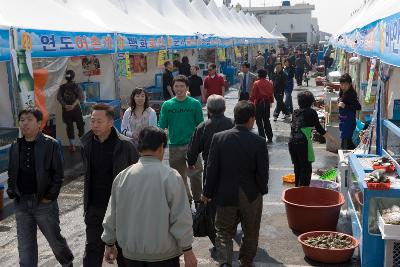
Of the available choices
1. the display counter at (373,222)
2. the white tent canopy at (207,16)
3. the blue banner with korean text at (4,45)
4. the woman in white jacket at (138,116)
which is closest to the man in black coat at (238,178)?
the display counter at (373,222)

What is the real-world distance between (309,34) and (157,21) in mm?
62681

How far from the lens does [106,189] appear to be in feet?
13.9

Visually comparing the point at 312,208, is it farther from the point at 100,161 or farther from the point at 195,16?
the point at 195,16

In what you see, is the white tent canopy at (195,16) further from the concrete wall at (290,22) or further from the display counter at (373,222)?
the concrete wall at (290,22)

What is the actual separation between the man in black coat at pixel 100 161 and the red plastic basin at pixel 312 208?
8.76ft

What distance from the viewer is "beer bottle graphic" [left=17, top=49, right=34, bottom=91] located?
7691 mm

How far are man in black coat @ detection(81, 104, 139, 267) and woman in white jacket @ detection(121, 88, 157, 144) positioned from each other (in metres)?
2.04

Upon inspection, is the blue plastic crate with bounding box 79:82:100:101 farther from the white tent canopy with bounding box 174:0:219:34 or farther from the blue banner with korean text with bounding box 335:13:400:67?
the white tent canopy with bounding box 174:0:219:34

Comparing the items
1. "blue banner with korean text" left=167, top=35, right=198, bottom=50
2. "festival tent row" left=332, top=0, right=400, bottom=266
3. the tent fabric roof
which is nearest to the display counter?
"festival tent row" left=332, top=0, right=400, bottom=266

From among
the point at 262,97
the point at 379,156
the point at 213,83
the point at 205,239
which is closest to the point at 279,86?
the point at 213,83

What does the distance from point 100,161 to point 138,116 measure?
7.31 ft

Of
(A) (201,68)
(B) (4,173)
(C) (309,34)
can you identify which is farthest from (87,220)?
(C) (309,34)

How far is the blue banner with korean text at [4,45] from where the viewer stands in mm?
7312

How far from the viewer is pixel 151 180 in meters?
3.18
